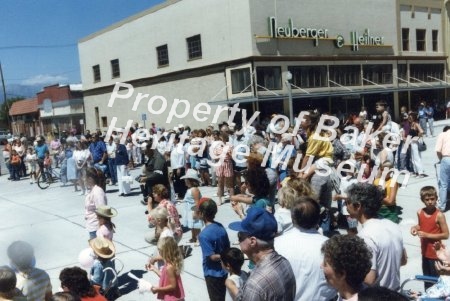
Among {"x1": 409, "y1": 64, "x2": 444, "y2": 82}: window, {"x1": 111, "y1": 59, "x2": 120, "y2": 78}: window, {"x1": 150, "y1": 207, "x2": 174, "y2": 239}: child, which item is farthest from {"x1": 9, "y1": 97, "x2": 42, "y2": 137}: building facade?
{"x1": 150, "y1": 207, "x2": 174, "y2": 239}: child

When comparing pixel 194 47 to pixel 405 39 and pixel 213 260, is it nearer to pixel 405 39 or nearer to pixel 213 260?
pixel 405 39

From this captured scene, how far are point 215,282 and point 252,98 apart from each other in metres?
22.4

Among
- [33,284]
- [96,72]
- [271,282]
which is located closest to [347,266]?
[271,282]

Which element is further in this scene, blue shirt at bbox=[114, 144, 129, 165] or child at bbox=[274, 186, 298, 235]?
blue shirt at bbox=[114, 144, 129, 165]

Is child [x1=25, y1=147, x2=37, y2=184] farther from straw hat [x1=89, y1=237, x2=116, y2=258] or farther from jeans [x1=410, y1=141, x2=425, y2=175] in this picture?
jeans [x1=410, y1=141, x2=425, y2=175]

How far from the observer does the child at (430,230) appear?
16.9 feet

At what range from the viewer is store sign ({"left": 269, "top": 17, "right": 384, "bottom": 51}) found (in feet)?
91.6

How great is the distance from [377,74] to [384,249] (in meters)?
33.2

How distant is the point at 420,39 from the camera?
38781 mm

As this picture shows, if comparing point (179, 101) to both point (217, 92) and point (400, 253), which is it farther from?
point (400, 253)

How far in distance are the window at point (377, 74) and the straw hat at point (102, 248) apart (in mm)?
30492

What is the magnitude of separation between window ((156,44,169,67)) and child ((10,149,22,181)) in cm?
1637

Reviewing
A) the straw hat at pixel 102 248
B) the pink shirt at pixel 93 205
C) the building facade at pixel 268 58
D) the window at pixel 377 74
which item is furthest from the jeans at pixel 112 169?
the window at pixel 377 74

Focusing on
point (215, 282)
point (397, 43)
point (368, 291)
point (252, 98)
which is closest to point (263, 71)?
point (252, 98)
